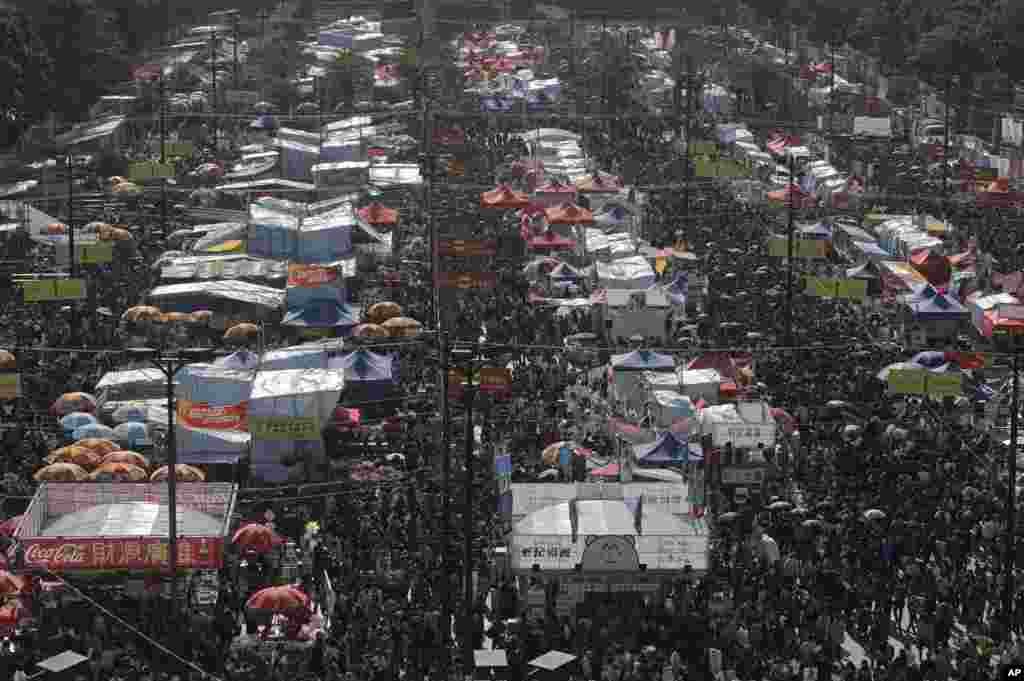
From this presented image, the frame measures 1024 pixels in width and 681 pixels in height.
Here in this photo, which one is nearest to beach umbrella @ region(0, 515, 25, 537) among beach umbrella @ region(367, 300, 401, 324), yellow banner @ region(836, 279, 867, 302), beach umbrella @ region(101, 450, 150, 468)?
beach umbrella @ region(101, 450, 150, 468)

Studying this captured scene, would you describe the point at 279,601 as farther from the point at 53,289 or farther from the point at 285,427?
the point at 53,289

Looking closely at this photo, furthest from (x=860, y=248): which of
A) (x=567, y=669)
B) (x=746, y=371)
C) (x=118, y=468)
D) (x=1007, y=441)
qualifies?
(x=567, y=669)

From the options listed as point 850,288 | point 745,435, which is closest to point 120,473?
point 745,435

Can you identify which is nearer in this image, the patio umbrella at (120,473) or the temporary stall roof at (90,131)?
the patio umbrella at (120,473)

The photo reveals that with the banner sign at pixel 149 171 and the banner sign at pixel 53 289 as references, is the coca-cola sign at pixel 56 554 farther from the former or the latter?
the banner sign at pixel 149 171

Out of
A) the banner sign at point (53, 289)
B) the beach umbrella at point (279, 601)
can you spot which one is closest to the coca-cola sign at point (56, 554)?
the beach umbrella at point (279, 601)

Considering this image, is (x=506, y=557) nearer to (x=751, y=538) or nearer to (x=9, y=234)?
(x=751, y=538)
